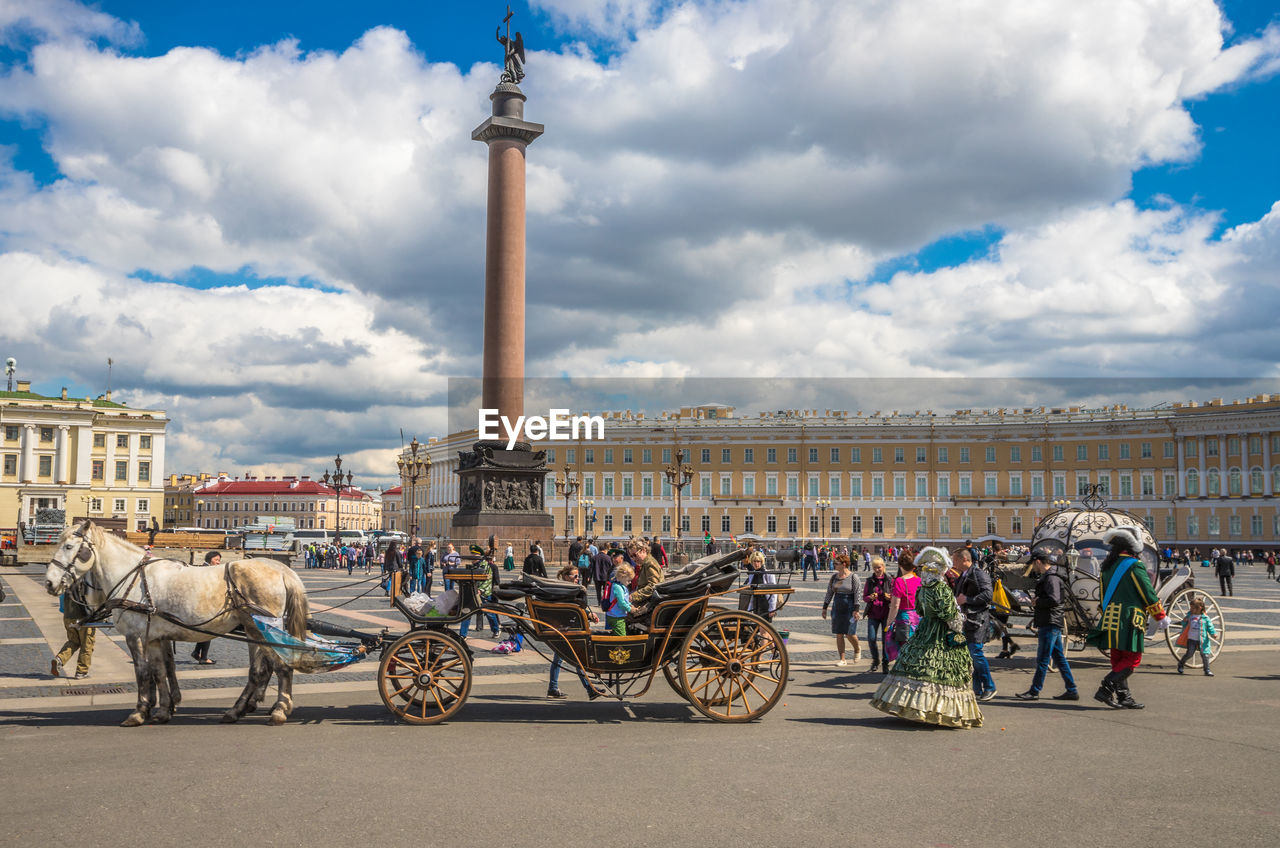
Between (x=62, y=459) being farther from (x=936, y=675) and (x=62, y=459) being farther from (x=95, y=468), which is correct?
(x=936, y=675)

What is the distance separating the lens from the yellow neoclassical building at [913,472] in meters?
82.4

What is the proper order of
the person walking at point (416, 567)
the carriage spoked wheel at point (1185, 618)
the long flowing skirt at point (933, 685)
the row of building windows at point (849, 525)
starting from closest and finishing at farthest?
the long flowing skirt at point (933, 685), the carriage spoked wheel at point (1185, 618), the person walking at point (416, 567), the row of building windows at point (849, 525)

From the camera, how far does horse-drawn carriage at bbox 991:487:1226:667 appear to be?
42.4 feet

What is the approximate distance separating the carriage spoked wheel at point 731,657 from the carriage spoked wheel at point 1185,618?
6741 mm

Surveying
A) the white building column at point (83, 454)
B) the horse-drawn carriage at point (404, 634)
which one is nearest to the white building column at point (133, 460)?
the white building column at point (83, 454)

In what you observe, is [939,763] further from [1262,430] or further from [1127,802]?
[1262,430]

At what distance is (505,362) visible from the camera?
109ft

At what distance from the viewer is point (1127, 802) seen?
6184 millimetres

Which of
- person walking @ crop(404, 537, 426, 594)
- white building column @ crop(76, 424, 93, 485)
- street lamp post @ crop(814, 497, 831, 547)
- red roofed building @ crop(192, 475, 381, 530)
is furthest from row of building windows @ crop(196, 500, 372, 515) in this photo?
person walking @ crop(404, 537, 426, 594)

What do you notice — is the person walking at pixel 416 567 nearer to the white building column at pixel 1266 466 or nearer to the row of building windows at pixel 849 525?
the row of building windows at pixel 849 525

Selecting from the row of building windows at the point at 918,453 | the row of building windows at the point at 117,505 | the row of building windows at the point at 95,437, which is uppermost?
the row of building windows at the point at 95,437

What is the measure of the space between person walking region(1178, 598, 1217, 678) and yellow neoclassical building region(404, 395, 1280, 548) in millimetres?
69745

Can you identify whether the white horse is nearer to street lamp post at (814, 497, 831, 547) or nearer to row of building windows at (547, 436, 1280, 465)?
street lamp post at (814, 497, 831, 547)

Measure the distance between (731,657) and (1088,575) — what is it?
646cm
